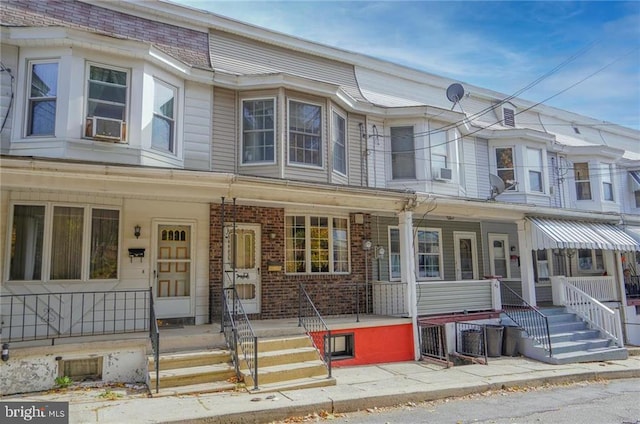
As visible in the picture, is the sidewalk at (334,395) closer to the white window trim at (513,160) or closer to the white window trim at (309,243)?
the white window trim at (309,243)

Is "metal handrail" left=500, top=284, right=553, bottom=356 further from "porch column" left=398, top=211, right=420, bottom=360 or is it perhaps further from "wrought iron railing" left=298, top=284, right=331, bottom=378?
"wrought iron railing" left=298, top=284, right=331, bottom=378

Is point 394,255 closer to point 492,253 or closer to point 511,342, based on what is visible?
point 511,342

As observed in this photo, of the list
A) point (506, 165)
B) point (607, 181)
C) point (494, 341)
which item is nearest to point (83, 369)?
point (494, 341)

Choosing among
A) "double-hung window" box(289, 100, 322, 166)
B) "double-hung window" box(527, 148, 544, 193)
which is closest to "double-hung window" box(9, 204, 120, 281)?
"double-hung window" box(289, 100, 322, 166)

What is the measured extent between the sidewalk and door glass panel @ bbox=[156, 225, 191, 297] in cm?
279

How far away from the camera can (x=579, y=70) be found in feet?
40.2

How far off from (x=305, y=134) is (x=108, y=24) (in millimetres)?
4969

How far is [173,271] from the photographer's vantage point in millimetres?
9469

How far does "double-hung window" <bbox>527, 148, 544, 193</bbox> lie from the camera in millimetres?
15031

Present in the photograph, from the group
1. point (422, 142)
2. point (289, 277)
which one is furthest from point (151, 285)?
point (422, 142)

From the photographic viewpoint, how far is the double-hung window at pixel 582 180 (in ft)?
55.2

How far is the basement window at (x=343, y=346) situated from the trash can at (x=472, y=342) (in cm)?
285

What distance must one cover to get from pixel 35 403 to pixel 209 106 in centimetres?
674

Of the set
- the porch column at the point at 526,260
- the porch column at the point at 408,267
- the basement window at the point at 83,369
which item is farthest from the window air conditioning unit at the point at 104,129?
the porch column at the point at 526,260
